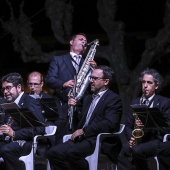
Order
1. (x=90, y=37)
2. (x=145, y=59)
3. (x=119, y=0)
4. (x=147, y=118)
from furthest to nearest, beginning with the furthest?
(x=90, y=37)
(x=119, y=0)
(x=145, y=59)
(x=147, y=118)

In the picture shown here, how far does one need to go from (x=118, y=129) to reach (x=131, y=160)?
46 centimetres

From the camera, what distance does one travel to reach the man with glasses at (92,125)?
23.8 feet

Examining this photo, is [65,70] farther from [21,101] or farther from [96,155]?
[96,155]

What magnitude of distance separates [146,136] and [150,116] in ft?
2.00

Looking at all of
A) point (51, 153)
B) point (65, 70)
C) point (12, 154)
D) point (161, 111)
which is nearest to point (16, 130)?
point (12, 154)

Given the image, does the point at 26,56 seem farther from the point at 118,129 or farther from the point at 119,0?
the point at 118,129

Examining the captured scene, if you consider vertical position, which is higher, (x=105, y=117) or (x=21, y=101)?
(x=21, y=101)

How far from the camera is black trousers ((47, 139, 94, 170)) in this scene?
7.25 metres

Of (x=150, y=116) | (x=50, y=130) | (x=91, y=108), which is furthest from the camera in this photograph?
(x=50, y=130)

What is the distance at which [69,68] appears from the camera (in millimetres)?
8289

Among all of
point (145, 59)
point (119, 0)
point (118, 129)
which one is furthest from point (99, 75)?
point (119, 0)

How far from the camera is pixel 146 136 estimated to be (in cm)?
753

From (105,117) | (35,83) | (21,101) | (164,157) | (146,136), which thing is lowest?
(164,157)

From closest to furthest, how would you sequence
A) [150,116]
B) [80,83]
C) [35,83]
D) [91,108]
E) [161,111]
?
[150,116] → [161,111] → [91,108] → [80,83] → [35,83]
